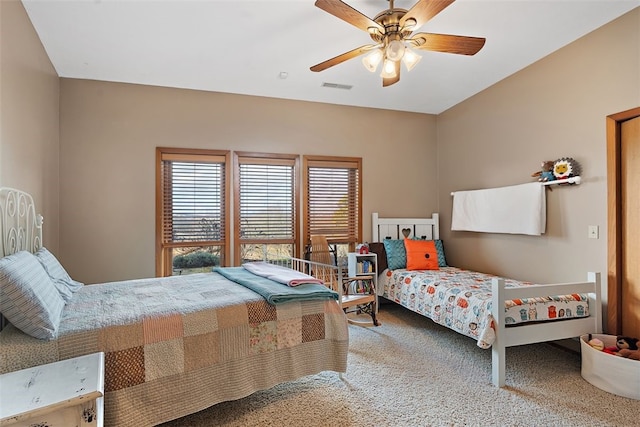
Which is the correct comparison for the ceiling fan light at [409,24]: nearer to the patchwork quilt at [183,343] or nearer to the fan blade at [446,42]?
the fan blade at [446,42]

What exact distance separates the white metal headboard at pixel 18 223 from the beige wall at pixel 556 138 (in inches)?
164

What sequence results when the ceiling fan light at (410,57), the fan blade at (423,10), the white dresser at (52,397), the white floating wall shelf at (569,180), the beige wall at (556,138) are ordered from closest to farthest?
1. the white dresser at (52,397)
2. the fan blade at (423,10)
3. the ceiling fan light at (410,57)
4. the beige wall at (556,138)
5. the white floating wall shelf at (569,180)

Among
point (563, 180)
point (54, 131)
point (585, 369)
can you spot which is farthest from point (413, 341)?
point (54, 131)

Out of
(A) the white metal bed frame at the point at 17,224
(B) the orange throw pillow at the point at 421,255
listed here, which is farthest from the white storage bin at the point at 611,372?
(A) the white metal bed frame at the point at 17,224

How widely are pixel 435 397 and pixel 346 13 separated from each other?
2458 mm

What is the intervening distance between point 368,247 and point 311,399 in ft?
7.27

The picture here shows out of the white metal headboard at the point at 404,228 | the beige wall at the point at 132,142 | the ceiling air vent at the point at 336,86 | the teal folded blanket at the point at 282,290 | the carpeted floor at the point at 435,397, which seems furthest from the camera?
the white metal headboard at the point at 404,228

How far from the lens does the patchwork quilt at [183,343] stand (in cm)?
157

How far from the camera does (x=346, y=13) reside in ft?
6.39

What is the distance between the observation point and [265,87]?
3795 mm

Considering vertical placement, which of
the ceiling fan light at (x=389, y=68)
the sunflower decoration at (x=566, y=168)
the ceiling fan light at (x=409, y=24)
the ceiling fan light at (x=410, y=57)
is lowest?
the sunflower decoration at (x=566, y=168)

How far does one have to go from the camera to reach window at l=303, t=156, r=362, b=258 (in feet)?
14.1

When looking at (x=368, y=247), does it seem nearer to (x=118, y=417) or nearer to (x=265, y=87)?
(x=265, y=87)

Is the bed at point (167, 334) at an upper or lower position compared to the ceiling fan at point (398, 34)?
lower
